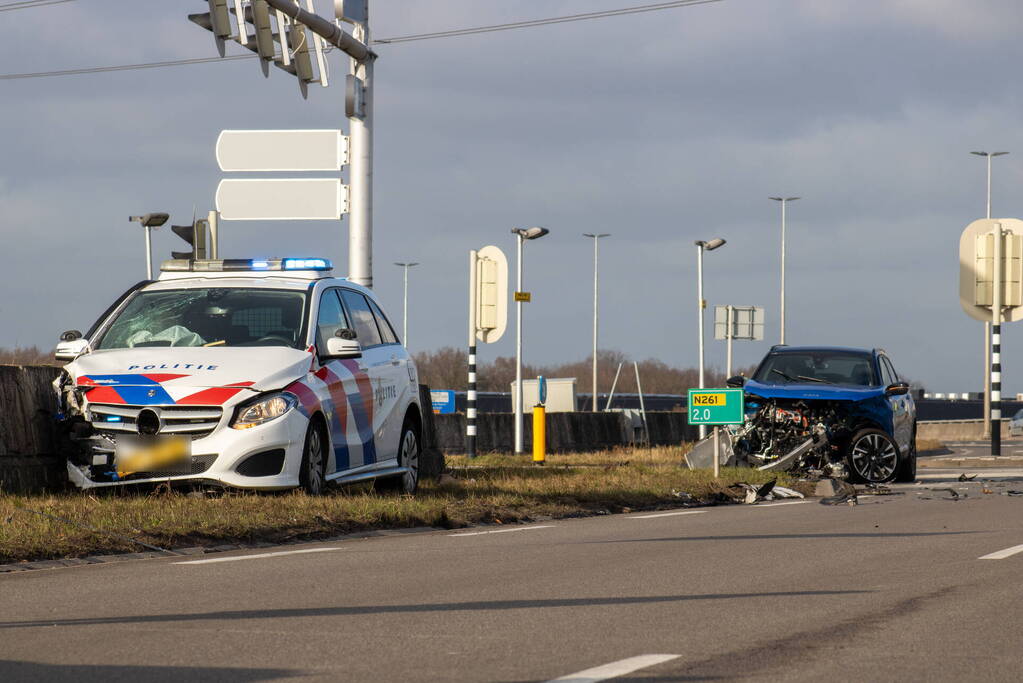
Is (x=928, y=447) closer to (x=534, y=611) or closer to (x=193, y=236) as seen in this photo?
(x=193, y=236)

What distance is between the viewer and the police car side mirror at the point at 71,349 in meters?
12.9

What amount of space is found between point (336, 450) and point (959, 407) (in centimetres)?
8874

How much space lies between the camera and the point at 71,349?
511 inches

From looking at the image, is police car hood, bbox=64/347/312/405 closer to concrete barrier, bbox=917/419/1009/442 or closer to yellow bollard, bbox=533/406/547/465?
yellow bollard, bbox=533/406/547/465

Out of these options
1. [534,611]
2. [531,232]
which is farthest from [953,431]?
[534,611]

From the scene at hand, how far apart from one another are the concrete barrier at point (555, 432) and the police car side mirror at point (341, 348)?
16.8m

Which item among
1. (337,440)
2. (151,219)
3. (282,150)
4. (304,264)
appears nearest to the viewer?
(337,440)

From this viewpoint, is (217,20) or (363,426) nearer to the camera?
(363,426)

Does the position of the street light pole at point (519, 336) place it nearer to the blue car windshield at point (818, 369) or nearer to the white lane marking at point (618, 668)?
the blue car windshield at point (818, 369)

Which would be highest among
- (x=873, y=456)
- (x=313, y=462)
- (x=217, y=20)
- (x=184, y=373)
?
(x=217, y=20)

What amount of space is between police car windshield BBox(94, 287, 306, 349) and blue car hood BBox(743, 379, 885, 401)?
29.0 ft

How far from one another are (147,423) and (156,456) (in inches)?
10.3

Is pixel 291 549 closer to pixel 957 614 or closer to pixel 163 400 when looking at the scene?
pixel 163 400

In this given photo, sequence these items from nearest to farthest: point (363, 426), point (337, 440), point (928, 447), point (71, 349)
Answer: point (71, 349) < point (337, 440) < point (363, 426) < point (928, 447)
